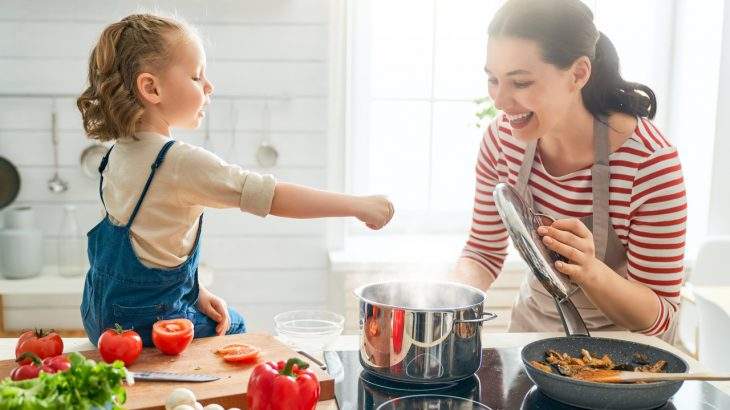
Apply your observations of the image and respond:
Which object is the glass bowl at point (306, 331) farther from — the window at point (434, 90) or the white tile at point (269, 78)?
the window at point (434, 90)

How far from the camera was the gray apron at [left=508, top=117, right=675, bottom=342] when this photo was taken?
1.69 m

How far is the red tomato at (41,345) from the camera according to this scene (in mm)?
1313

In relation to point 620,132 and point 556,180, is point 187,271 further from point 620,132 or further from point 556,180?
point 620,132

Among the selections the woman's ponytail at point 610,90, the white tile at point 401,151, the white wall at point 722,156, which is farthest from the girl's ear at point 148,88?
the white wall at point 722,156

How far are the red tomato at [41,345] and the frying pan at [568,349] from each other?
77 centimetres

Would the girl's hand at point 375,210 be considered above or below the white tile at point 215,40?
below

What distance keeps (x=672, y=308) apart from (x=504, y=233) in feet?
1.43

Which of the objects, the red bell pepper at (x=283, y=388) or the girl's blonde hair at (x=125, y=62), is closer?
the red bell pepper at (x=283, y=388)

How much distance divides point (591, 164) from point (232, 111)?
1531 mm

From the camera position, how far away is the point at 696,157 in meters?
3.15

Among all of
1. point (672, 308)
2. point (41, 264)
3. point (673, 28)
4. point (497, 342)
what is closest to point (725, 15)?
point (673, 28)

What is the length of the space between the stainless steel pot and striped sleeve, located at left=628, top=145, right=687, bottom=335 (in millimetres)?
536

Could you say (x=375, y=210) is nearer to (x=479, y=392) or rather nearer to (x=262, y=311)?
(x=479, y=392)

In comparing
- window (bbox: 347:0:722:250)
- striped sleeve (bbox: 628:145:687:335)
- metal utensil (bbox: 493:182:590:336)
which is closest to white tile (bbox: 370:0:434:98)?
window (bbox: 347:0:722:250)
